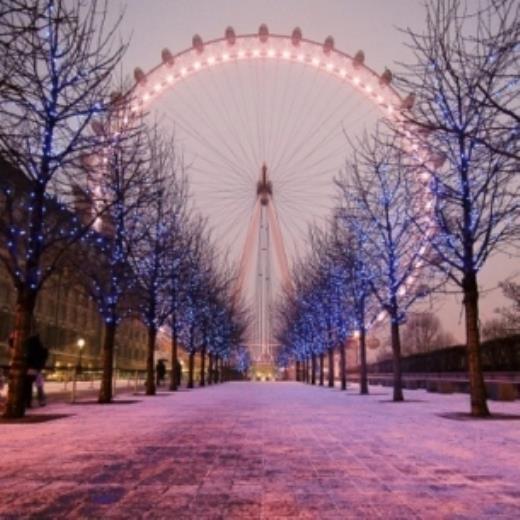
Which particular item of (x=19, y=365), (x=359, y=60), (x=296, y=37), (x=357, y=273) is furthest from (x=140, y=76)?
(x=19, y=365)

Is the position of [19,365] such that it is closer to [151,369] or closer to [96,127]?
[96,127]

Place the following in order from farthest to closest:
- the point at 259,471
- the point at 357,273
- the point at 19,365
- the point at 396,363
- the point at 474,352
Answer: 1. the point at 357,273
2. the point at 396,363
3. the point at 474,352
4. the point at 19,365
5. the point at 259,471

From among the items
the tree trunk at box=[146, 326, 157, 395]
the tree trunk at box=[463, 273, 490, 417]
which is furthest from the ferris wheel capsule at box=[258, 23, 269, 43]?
the tree trunk at box=[463, 273, 490, 417]

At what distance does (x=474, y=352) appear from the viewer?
16.5 metres

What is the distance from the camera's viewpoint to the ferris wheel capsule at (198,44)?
4706 centimetres

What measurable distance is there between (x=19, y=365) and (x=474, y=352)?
36.7 ft

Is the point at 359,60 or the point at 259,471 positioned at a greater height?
the point at 359,60

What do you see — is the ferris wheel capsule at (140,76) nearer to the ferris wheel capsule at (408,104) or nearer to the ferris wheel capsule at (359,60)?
the ferris wheel capsule at (359,60)

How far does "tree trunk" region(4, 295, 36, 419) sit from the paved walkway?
5.76 feet

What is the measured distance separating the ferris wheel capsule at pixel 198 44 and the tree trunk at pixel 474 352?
115ft

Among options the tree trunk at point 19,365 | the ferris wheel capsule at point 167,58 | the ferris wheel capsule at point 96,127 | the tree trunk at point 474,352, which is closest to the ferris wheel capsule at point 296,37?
the ferris wheel capsule at point 167,58

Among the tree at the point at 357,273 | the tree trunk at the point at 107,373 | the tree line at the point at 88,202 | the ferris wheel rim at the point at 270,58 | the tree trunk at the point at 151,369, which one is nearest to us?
the tree line at the point at 88,202

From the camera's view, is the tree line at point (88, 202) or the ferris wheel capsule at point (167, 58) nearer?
the tree line at point (88, 202)

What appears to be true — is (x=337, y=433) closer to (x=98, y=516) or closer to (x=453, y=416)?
(x=453, y=416)
